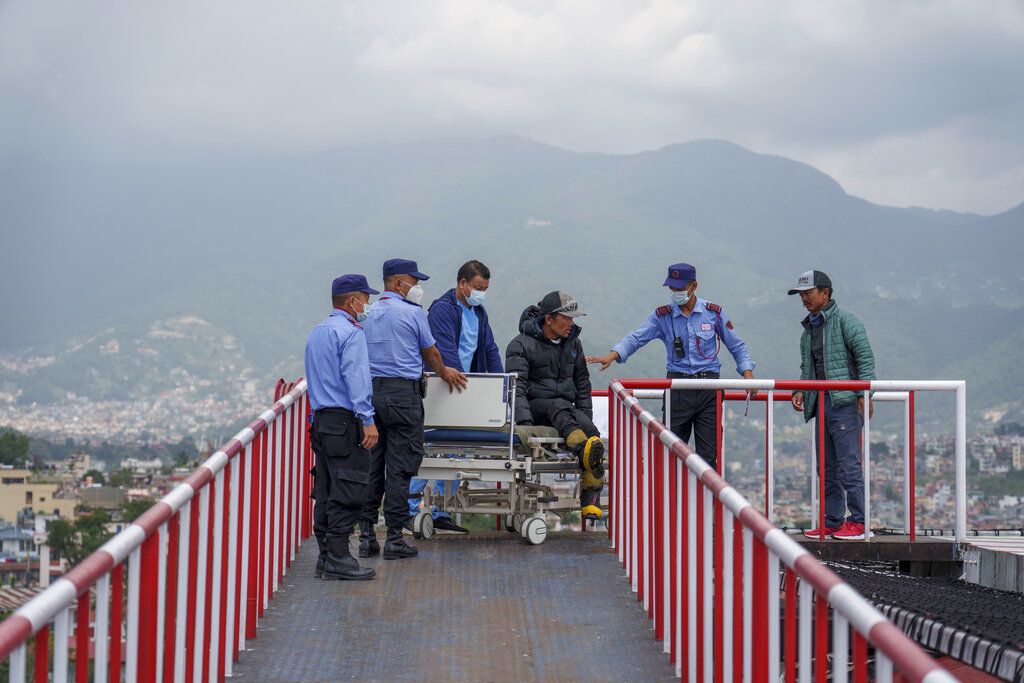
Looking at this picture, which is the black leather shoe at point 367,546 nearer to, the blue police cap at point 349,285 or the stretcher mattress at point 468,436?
the stretcher mattress at point 468,436

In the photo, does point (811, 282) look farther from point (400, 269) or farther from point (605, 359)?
point (400, 269)

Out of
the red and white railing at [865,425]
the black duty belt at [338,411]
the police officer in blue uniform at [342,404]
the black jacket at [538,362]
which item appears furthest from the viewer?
the black jacket at [538,362]

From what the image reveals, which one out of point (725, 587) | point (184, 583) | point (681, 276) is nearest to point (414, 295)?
point (681, 276)

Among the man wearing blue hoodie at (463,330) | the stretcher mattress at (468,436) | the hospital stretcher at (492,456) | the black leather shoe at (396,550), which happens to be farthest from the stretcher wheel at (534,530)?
the black leather shoe at (396,550)

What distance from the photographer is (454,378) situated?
9.62m

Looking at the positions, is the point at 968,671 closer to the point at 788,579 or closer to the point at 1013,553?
the point at 788,579

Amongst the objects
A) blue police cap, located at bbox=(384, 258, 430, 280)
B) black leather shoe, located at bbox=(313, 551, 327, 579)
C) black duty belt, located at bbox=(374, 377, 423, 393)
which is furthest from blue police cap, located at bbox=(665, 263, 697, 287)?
black leather shoe, located at bbox=(313, 551, 327, 579)

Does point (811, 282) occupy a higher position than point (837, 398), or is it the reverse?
point (811, 282)

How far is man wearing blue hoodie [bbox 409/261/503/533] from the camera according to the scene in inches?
397

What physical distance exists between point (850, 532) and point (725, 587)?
5122mm

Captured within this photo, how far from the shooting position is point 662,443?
6.87 metres

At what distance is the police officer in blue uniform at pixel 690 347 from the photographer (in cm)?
1041

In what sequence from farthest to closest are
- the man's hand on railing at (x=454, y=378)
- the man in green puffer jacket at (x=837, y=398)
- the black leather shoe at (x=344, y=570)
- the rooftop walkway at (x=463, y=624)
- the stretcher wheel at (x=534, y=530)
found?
the stretcher wheel at (x=534, y=530) < the man in green puffer jacket at (x=837, y=398) < the man's hand on railing at (x=454, y=378) < the black leather shoe at (x=344, y=570) < the rooftop walkway at (x=463, y=624)

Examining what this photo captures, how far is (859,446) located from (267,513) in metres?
4.56
